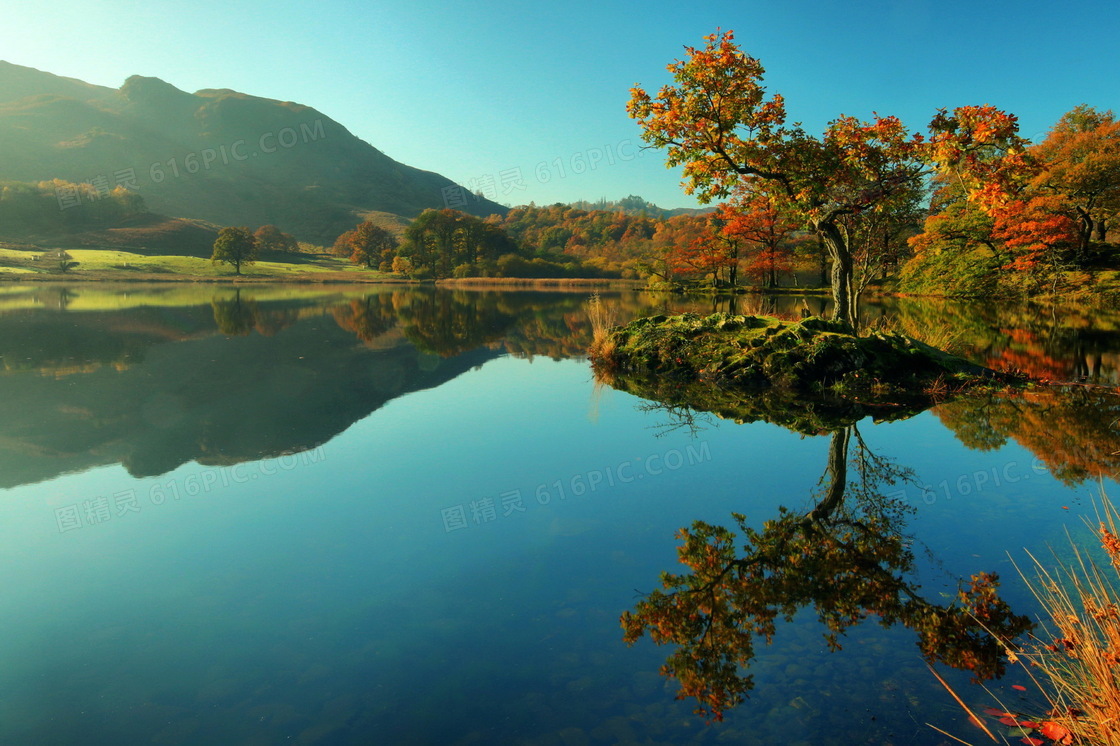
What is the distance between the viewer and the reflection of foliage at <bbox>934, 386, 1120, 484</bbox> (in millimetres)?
6667

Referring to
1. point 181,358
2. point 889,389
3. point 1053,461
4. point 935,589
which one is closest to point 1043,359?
point 889,389

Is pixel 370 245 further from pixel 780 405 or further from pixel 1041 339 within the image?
pixel 780 405

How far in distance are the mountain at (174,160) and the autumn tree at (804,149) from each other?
12587 cm

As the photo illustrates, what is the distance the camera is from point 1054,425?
8.07 metres

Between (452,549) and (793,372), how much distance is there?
27.5ft

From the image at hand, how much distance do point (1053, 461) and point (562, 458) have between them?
236 inches

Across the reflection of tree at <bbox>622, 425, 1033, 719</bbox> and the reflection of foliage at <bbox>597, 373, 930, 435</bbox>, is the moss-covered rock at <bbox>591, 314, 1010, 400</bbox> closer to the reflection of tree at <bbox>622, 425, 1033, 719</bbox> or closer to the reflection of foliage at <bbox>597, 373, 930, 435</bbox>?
the reflection of foliage at <bbox>597, 373, 930, 435</bbox>

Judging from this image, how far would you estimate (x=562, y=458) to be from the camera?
7.11 meters

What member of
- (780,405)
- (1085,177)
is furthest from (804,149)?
(1085,177)

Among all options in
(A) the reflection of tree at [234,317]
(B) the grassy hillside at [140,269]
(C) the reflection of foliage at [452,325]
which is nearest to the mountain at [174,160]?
(B) the grassy hillside at [140,269]

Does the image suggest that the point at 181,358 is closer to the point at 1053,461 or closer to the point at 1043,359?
the point at 1053,461
